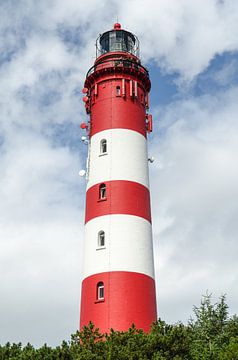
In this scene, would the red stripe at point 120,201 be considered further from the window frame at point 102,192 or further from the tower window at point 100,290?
the tower window at point 100,290

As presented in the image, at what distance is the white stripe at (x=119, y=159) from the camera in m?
32.7

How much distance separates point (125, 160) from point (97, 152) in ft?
7.02

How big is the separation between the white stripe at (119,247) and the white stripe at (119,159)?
9.43 ft

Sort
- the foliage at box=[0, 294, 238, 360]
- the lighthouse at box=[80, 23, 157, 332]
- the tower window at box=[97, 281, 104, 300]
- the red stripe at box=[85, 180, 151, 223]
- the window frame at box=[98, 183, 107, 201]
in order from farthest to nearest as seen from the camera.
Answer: the window frame at box=[98, 183, 107, 201]
the red stripe at box=[85, 180, 151, 223]
the tower window at box=[97, 281, 104, 300]
the lighthouse at box=[80, 23, 157, 332]
the foliage at box=[0, 294, 238, 360]

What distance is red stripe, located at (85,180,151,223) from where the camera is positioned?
3147 cm

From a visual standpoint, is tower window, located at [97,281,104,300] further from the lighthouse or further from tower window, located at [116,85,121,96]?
tower window, located at [116,85,121,96]

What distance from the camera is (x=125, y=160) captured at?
33000 millimetres

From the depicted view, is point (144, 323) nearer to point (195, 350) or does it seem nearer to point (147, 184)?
point (195, 350)

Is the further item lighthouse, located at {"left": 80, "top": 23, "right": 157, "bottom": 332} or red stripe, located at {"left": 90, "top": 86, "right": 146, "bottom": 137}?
red stripe, located at {"left": 90, "top": 86, "right": 146, "bottom": 137}

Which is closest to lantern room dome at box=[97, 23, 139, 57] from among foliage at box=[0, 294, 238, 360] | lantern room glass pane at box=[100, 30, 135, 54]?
lantern room glass pane at box=[100, 30, 135, 54]

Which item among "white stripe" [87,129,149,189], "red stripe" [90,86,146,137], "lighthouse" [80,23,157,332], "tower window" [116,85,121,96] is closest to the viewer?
"lighthouse" [80,23,157,332]

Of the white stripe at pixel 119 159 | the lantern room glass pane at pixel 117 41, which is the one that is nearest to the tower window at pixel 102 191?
the white stripe at pixel 119 159

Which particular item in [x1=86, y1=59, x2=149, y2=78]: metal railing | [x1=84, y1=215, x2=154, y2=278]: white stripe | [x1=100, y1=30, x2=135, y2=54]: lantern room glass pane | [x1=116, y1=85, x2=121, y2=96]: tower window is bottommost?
[x1=84, y1=215, x2=154, y2=278]: white stripe

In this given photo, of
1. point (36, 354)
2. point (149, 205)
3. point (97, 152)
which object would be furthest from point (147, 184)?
point (36, 354)
